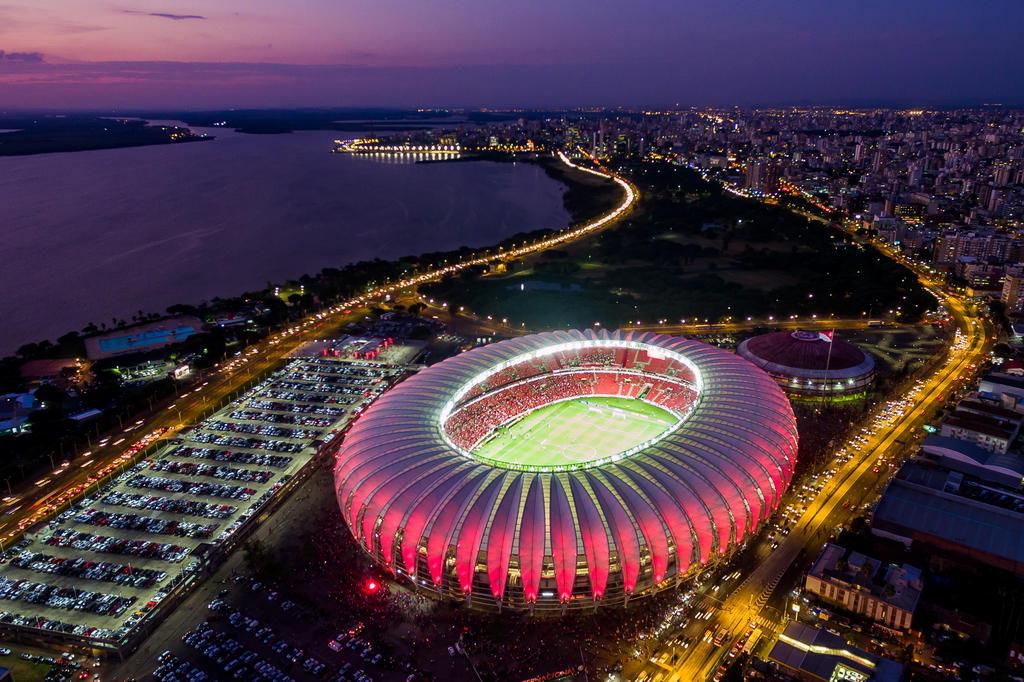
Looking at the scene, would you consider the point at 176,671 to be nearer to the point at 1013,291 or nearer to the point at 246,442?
the point at 246,442

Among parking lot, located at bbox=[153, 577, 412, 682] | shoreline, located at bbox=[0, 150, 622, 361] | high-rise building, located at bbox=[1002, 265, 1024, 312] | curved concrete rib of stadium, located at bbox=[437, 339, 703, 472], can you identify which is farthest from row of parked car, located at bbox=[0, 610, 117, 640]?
high-rise building, located at bbox=[1002, 265, 1024, 312]

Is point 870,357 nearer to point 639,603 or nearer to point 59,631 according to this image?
point 639,603

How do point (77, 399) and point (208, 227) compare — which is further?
point (208, 227)

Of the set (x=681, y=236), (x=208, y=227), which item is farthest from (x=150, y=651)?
(x=208, y=227)

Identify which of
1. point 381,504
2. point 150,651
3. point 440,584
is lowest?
point 150,651

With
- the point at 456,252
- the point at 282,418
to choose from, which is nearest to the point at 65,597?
the point at 282,418

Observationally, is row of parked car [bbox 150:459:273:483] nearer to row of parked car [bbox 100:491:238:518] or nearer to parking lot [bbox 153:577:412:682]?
row of parked car [bbox 100:491:238:518]

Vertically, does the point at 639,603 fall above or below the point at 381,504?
below
